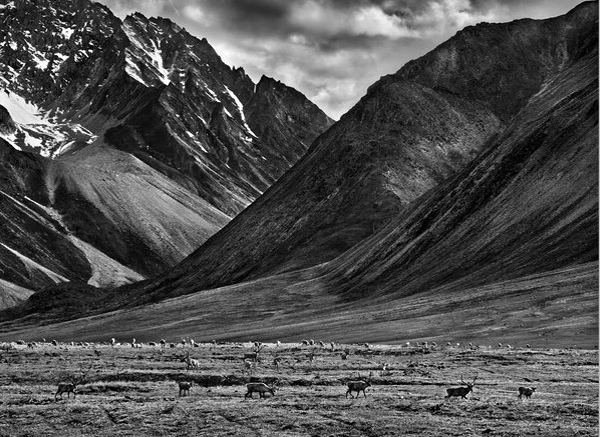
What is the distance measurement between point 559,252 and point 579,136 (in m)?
44.5

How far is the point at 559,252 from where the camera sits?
442 ft

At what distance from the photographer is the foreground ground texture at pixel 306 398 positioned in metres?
32.3

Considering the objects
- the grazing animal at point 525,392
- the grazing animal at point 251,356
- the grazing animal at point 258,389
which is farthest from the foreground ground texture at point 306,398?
the grazing animal at point 251,356

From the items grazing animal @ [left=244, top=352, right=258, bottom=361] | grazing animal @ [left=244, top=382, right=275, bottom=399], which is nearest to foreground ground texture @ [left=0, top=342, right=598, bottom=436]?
grazing animal @ [left=244, top=382, right=275, bottom=399]

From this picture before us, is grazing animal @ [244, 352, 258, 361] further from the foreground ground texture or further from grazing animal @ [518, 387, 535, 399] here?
grazing animal @ [518, 387, 535, 399]

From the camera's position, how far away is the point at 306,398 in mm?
40000

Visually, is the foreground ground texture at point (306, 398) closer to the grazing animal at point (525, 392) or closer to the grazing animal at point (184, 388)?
the grazing animal at point (184, 388)

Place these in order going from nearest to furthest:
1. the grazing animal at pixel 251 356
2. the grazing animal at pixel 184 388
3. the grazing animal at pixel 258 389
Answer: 1. the grazing animal at pixel 258 389
2. the grazing animal at pixel 184 388
3. the grazing animal at pixel 251 356

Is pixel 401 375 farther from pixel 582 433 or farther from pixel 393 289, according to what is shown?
pixel 393 289

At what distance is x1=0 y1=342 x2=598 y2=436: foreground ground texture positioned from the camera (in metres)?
32.3

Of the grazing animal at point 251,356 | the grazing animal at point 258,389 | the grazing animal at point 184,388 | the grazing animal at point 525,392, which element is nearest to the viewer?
the grazing animal at point 525,392

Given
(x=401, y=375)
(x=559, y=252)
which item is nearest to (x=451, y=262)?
(x=559, y=252)

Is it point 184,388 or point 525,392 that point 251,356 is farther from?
point 525,392

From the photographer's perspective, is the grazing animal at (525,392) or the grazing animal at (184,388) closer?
the grazing animal at (525,392)
